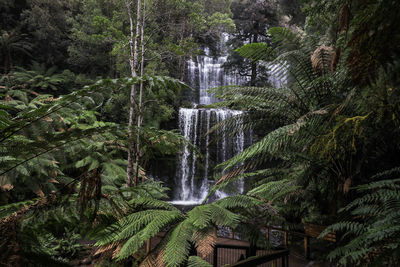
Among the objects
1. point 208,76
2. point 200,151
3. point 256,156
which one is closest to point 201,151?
point 200,151

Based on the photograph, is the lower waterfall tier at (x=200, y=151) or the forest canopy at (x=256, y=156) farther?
the lower waterfall tier at (x=200, y=151)

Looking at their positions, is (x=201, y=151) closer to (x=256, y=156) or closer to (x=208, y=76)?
(x=208, y=76)

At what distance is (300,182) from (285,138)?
917 mm

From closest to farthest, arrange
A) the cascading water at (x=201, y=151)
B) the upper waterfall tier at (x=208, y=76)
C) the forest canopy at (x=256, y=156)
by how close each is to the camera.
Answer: the forest canopy at (x=256, y=156) < the cascading water at (x=201, y=151) < the upper waterfall tier at (x=208, y=76)

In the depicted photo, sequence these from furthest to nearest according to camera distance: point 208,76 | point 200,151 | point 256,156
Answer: point 208,76, point 200,151, point 256,156

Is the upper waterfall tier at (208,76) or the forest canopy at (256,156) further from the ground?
the upper waterfall tier at (208,76)

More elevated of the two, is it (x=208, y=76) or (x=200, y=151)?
(x=208, y=76)

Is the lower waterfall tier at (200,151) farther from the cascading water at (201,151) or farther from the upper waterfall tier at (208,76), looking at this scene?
the upper waterfall tier at (208,76)

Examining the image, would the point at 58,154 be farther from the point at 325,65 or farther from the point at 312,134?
the point at 325,65

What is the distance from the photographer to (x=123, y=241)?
5.61 feet

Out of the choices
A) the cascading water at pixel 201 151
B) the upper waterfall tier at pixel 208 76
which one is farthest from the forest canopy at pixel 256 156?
the upper waterfall tier at pixel 208 76

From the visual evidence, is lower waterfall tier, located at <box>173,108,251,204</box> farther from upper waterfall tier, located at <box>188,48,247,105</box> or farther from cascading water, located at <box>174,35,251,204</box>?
upper waterfall tier, located at <box>188,48,247,105</box>

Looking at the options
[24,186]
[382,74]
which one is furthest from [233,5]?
[382,74]

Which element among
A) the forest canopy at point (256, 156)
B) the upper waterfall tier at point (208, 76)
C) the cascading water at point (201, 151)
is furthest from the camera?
the upper waterfall tier at point (208, 76)
